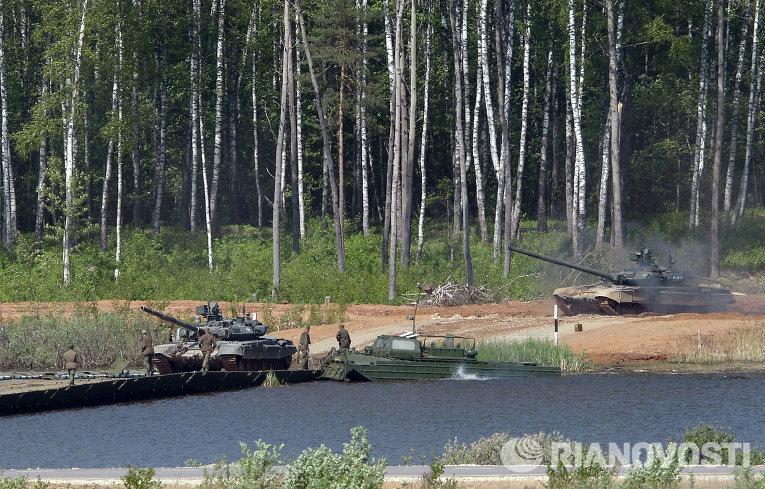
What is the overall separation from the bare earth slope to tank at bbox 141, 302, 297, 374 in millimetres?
3698

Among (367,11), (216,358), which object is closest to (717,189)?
(367,11)

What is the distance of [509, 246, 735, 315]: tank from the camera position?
38.2 meters

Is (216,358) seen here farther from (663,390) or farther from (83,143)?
(83,143)

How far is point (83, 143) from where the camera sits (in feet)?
190

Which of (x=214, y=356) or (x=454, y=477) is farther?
(x=214, y=356)

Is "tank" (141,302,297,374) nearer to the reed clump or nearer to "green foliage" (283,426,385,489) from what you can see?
the reed clump

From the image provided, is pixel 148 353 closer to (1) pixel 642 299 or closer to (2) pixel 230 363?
(2) pixel 230 363

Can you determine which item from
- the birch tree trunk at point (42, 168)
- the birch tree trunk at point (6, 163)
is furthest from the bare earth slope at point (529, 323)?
the birch tree trunk at point (6, 163)

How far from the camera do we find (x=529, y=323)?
37969mm

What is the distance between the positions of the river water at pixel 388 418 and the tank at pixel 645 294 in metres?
8.12

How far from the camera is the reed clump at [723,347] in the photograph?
32.0 meters

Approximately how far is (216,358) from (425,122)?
23535 mm

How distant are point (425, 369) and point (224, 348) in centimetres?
574

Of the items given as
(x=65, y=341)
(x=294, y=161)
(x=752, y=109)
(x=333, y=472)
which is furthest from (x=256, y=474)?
(x=752, y=109)
